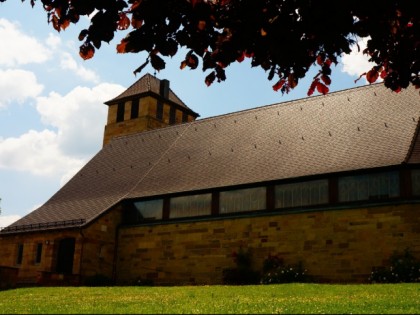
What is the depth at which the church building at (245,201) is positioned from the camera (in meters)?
21.6

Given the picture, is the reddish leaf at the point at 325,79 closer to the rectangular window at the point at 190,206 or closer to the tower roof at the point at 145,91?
the rectangular window at the point at 190,206

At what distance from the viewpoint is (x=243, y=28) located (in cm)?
736

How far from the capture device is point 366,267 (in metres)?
21.0

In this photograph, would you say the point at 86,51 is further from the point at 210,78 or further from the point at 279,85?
the point at 279,85

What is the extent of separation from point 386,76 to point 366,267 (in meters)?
13.7

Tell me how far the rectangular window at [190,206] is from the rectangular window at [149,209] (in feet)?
2.59

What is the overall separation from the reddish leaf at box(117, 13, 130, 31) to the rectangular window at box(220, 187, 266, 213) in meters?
17.7

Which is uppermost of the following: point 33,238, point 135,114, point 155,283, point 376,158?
point 135,114

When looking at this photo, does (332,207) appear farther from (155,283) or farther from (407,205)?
(155,283)

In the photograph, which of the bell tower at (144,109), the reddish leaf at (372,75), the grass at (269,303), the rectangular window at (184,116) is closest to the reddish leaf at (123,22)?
the reddish leaf at (372,75)

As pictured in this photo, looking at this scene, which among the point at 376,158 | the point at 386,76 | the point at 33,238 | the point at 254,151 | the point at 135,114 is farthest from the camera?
the point at 135,114

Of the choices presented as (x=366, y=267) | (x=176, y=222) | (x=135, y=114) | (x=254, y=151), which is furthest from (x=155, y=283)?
(x=135, y=114)

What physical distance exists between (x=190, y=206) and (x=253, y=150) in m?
4.17

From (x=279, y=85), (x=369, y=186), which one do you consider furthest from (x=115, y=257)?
(x=279, y=85)
